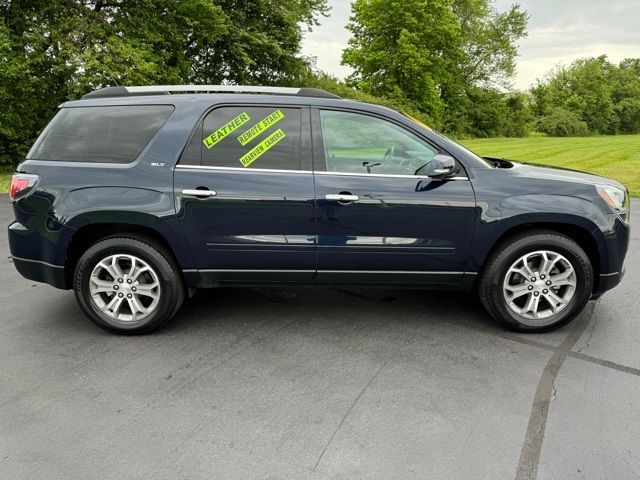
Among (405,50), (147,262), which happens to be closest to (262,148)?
(147,262)

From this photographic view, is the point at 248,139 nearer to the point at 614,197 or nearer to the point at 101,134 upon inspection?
the point at 101,134

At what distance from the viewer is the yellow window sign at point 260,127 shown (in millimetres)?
3771

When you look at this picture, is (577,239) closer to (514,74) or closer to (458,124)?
(458,124)

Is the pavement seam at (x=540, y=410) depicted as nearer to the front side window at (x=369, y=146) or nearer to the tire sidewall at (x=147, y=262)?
→ the front side window at (x=369, y=146)

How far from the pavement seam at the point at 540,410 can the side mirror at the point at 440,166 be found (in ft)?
4.82

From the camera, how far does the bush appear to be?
55594mm

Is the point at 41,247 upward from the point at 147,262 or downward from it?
upward

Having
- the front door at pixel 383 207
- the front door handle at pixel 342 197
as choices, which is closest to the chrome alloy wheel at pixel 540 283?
the front door at pixel 383 207

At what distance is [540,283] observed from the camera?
12.6 feet

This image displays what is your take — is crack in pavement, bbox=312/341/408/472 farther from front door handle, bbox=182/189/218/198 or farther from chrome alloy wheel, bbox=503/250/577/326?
front door handle, bbox=182/189/218/198

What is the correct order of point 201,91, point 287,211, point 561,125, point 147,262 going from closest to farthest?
point 287,211, point 147,262, point 201,91, point 561,125

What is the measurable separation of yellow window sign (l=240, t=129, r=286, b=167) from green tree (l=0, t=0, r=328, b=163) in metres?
9.63

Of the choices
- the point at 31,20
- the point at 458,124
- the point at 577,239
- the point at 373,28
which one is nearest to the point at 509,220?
the point at 577,239

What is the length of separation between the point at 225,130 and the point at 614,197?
2.96 m
